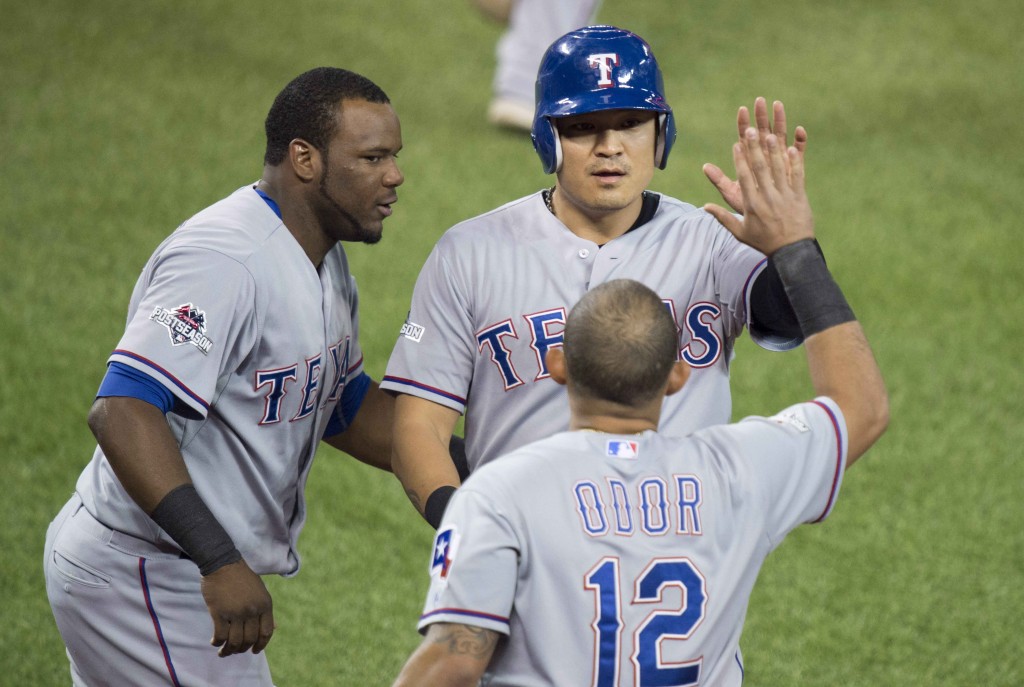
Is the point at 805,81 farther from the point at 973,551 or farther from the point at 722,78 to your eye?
the point at 973,551

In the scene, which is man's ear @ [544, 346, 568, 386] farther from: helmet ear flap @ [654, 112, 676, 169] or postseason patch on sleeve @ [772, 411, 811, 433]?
helmet ear flap @ [654, 112, 676, 169]

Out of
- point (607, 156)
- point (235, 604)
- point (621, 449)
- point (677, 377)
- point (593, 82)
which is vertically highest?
point (593, 82)

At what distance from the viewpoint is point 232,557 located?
9.66 ft

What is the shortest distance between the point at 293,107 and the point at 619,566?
1.69 metres

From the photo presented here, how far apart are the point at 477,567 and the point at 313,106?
62.9 inches

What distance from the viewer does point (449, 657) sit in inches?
88.0

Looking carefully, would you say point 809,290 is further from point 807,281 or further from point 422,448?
point 422,448

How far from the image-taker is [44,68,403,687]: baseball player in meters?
3.04

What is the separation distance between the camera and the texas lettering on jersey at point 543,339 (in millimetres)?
3045

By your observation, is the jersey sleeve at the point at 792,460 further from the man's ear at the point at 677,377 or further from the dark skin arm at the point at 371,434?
the dark skin arm at the point at 371,434

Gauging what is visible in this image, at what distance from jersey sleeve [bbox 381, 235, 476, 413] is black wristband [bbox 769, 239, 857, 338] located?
0.86m

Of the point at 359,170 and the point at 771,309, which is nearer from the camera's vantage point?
the point at 771,309

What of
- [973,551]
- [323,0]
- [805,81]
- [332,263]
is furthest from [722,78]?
[332,263]

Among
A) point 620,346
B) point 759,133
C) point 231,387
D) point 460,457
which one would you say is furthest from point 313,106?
point 620,346
